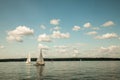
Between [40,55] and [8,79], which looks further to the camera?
[40,55]

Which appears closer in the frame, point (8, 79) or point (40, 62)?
point (8, 79)

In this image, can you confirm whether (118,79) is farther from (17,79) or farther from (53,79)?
(17,79)

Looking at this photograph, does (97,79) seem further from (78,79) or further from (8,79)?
(8,79)

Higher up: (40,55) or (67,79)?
(40,55)

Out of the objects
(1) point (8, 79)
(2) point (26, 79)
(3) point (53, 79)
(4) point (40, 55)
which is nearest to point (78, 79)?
(3) point (53, 79)

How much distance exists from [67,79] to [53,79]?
4.36 m

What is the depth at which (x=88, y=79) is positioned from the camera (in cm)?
7000

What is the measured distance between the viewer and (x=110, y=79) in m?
70.1

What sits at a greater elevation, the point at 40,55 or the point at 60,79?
the point at 40,55

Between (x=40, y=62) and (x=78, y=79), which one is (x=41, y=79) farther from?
(x=40, y=62)

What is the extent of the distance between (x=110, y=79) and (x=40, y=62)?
301ft

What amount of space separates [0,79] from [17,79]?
5.10m

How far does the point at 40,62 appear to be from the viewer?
157500 mm

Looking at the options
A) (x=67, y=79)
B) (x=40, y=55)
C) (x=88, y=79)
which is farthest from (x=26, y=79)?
(x=40, y=55)
